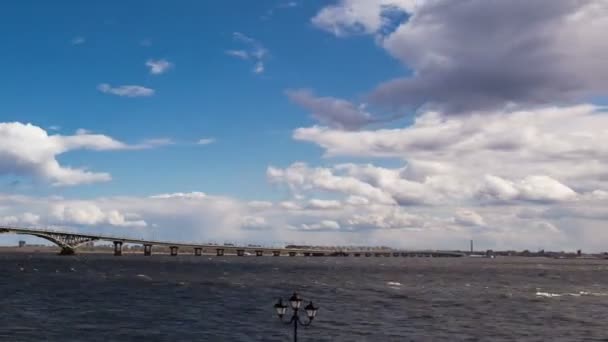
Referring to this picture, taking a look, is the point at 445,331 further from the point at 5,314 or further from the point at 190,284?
→ the point at 190,284

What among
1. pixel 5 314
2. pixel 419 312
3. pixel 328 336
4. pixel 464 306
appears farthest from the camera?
pixel 464 306

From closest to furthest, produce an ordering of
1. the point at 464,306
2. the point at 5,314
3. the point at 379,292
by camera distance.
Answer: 1. the point at 5,314
2. the point at 464,306
3. the point at 379,292

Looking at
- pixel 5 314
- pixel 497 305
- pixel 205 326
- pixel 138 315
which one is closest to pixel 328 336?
pixel 205 326

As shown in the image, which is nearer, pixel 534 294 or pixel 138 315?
pixel 138 315

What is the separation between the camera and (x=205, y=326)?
66312 millimetres

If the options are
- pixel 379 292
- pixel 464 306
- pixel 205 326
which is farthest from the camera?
pixel 379 292

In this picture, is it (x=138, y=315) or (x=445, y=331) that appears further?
(x=138, y=315)

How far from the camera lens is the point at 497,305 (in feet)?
317

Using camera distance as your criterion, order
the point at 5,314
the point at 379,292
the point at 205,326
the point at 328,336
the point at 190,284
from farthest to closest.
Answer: the point at 190,284 < the point at 379,292 < the point at 5,314 < the point at 205,326 < the point at 328,336

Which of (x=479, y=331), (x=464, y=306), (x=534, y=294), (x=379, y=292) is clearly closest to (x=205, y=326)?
(x=479, y=331)

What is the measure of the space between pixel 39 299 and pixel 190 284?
37555 mm

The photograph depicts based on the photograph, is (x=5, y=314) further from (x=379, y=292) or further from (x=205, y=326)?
(x=379, y=292)

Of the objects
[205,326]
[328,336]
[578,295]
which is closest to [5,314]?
[205,326]

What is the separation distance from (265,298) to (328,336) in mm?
36784
